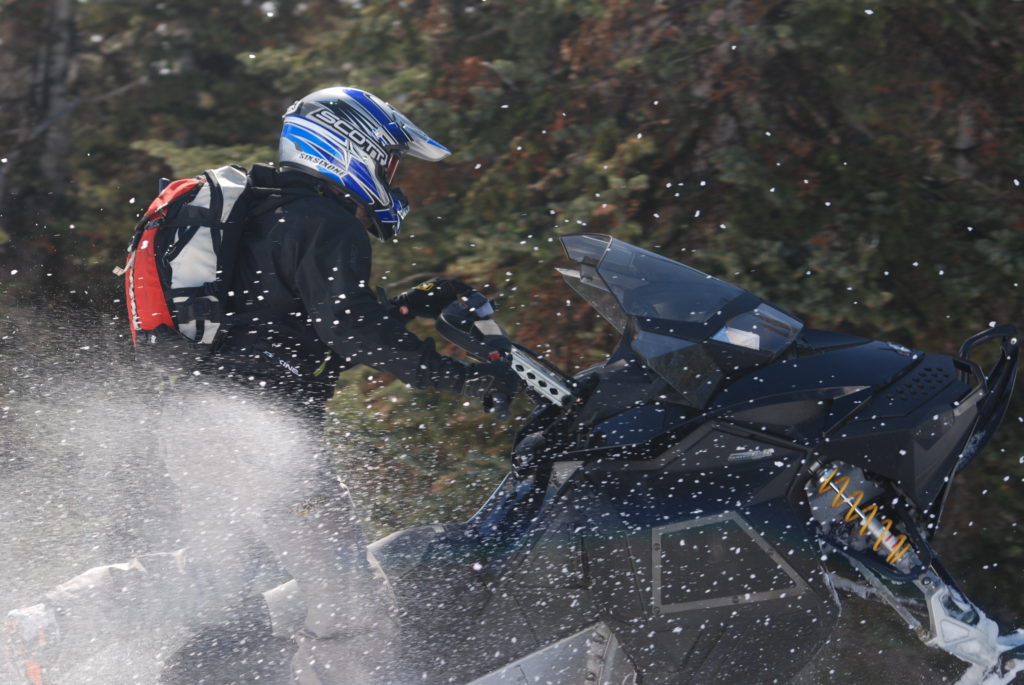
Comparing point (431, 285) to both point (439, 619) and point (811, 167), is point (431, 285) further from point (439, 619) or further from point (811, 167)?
point (811, 167)

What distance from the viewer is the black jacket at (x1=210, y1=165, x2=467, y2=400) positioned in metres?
3.11

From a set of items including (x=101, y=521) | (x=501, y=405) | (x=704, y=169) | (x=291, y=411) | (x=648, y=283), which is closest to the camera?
(x=648, y=283)

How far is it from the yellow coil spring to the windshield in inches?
15.1

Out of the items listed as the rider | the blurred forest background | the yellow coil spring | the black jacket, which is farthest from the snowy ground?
the yellow coil spring

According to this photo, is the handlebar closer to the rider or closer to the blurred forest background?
the rider

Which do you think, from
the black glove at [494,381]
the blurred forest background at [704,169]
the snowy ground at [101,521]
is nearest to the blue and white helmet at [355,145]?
the black glove at [494,381]

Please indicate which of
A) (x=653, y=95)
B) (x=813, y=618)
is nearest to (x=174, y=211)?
(x=813, y=618)

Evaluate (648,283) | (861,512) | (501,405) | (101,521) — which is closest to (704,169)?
(648,283)

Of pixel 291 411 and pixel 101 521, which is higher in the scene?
pixel 291 411

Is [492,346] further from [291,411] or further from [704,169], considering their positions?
[704,169]

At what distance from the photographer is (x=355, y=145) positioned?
3.41 meters

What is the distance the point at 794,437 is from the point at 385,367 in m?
1.24

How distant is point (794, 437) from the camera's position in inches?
108

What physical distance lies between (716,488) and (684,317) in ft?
1.57
